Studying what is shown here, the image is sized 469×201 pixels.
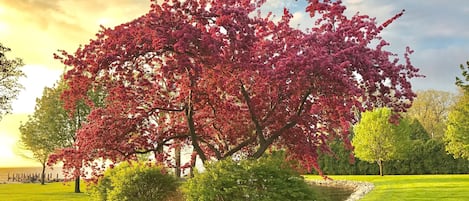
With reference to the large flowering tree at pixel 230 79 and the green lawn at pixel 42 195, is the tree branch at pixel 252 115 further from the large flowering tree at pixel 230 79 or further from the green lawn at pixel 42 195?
the green lawn at pixel 42 195

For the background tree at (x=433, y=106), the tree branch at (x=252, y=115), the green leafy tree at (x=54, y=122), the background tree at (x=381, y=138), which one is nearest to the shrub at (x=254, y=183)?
the tree branch at (x=252, y=115)

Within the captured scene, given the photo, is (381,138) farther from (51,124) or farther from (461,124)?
(51,124)

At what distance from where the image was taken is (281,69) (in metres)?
9.36

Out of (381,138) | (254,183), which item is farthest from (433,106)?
(254,183)

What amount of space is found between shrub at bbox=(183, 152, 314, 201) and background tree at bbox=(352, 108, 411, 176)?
29.2 m

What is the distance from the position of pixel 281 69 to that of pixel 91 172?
19.4 feet

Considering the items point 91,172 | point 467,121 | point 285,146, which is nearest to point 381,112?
point 467,121

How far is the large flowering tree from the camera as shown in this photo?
9.50m

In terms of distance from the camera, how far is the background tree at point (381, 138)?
120 ft

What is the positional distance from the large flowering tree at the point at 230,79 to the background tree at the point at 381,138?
2605 centimetres

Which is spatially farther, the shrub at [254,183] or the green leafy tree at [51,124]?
the green leafy tree at [51,124]

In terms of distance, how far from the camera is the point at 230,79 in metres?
10.1

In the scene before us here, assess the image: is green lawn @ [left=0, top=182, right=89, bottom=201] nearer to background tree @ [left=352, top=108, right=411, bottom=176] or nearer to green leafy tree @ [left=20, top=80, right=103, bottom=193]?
green leafy tree @ [left=20, top=80, right=103, bottom=193]

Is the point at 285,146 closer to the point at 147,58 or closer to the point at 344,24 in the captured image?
the point at 344,24
